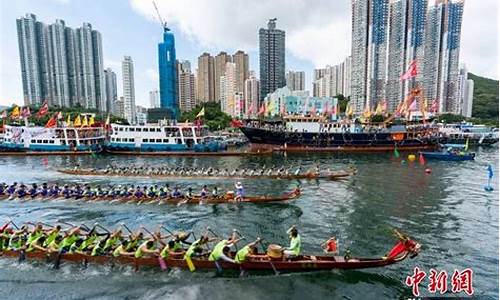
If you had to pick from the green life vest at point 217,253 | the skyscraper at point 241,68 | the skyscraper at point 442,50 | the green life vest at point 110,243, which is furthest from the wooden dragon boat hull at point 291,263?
the skyscraper at point 241,68

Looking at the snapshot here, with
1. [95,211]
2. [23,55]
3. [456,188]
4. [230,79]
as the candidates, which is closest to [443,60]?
[230,79]

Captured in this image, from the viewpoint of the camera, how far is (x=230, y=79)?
139 m

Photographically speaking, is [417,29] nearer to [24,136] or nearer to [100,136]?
[100,136]

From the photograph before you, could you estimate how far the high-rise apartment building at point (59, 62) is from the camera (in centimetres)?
10644

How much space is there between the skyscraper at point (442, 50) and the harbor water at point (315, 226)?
83181 mm

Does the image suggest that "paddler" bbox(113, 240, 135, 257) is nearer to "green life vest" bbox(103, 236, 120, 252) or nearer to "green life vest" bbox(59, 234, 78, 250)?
"green life vest" bbox(103, 236, 120, 252)

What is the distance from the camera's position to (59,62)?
368ft

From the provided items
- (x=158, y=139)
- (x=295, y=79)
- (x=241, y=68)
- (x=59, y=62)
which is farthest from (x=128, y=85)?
(x=158, y=139)

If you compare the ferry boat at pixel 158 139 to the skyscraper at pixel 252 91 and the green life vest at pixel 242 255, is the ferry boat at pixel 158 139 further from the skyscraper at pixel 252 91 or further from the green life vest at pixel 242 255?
the skyscraper at pixel 252 91

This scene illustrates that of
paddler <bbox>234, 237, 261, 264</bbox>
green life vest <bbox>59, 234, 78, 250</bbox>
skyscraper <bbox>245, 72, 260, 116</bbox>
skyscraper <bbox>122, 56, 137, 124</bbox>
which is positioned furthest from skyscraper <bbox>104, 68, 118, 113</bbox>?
paddler <bbox>234, 237, 261, 264</bbox>

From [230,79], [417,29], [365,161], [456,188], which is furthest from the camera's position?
[230,79]

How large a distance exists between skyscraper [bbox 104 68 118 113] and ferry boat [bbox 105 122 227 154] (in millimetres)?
98960

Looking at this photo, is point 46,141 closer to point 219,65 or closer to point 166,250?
point 166,250

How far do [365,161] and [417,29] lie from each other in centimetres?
8184
